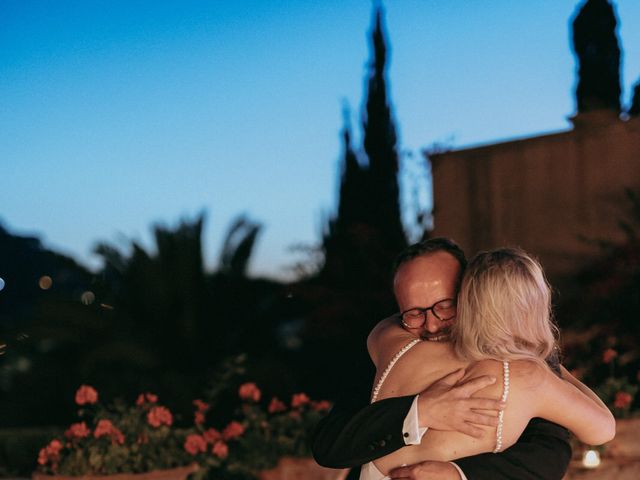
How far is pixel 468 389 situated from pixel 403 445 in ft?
0.81

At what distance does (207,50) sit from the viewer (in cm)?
1416

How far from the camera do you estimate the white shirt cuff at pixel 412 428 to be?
2.27 meters

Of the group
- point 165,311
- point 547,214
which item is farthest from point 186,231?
point 547,214

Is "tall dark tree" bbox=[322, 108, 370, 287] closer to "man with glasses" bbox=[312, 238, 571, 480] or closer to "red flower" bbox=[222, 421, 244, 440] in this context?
"red flower" bbox=[222, 421, 244, 440]

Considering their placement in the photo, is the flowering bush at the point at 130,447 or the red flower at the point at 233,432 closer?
the flowering bush at the point at 130,447

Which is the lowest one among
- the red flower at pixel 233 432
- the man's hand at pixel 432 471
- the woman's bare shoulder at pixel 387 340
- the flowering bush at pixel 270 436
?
the flowering bush at pixel 270 436

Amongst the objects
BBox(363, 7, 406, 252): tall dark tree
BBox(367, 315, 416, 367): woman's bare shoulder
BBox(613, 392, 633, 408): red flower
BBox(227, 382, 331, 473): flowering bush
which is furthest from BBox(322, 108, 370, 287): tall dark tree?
BBox(367, 315, 416, 367): woman's bare shoulder

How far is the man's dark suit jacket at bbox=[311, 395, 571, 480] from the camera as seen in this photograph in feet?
7.45

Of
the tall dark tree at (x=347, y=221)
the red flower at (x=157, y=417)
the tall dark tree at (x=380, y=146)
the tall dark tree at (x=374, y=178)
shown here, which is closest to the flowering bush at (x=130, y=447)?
the red flower at (x=157, y=417)

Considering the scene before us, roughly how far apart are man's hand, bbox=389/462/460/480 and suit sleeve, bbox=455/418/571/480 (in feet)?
0.09

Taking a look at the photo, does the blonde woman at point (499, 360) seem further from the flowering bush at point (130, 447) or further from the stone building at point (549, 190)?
the stone building at point (549, 190)

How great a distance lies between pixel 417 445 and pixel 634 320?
6182 millimetres

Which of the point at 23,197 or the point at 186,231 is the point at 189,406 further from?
the point at 23,197

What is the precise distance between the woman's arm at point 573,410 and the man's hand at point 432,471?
0.27 m
